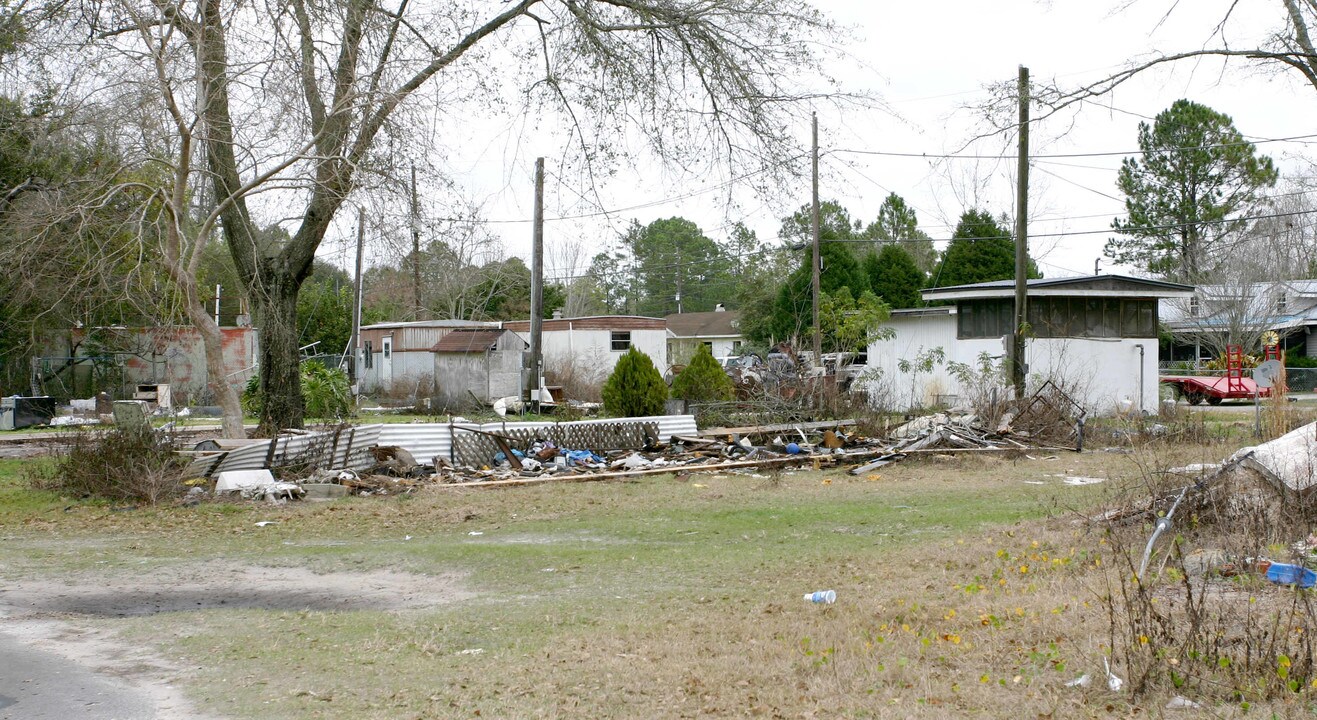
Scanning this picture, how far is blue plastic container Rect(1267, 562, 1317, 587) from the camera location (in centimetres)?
656

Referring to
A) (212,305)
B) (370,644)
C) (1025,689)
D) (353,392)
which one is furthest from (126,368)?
(1025,689)

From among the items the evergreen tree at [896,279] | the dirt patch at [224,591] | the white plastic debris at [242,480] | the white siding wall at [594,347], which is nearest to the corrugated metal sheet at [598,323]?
the white siding wall at [594,347]

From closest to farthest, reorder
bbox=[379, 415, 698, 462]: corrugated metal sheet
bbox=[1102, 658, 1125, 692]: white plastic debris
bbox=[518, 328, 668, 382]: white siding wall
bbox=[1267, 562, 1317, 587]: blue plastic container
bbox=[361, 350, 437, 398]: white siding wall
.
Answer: bbox=[1102, 658, 1125, 692]: white plastic debris < bbox=[1267, 562, 1317, 587]: blue plastic container < bbox=[379, 415, 698, 462]: corrugated metal sheet < bbox=[361, 350, 437, 398]: white siding wall < bbox=[518, 328, 668, 382]: white siding wall

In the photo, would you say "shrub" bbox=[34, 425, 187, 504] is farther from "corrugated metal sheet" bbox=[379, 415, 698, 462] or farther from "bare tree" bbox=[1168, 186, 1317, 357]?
"bare tree" bbox=[1168, 186, 1317, 357]

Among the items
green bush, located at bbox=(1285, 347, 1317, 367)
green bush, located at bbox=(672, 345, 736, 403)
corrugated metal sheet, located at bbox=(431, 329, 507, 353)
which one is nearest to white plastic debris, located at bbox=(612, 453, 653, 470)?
green bush, located at bbox=(672, 345, 736, 403)

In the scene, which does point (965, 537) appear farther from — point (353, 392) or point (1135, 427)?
point (353, 392)

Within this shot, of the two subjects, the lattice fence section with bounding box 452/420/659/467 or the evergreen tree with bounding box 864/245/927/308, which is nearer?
the lattice fence section with bounding box 452/420/659/467

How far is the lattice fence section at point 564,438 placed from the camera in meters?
17.6

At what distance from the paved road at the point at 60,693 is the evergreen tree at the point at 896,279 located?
39.1 metres

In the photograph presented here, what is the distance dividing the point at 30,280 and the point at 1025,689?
15723 millimetres

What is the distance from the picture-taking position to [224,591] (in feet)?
29.3

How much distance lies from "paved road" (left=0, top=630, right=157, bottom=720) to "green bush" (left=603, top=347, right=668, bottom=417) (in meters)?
16.2

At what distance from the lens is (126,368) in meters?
35.3

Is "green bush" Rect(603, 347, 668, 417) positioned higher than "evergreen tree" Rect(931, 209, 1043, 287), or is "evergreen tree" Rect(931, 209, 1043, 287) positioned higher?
"evergreen tree" Rect(931, 209, 1043, 287)
